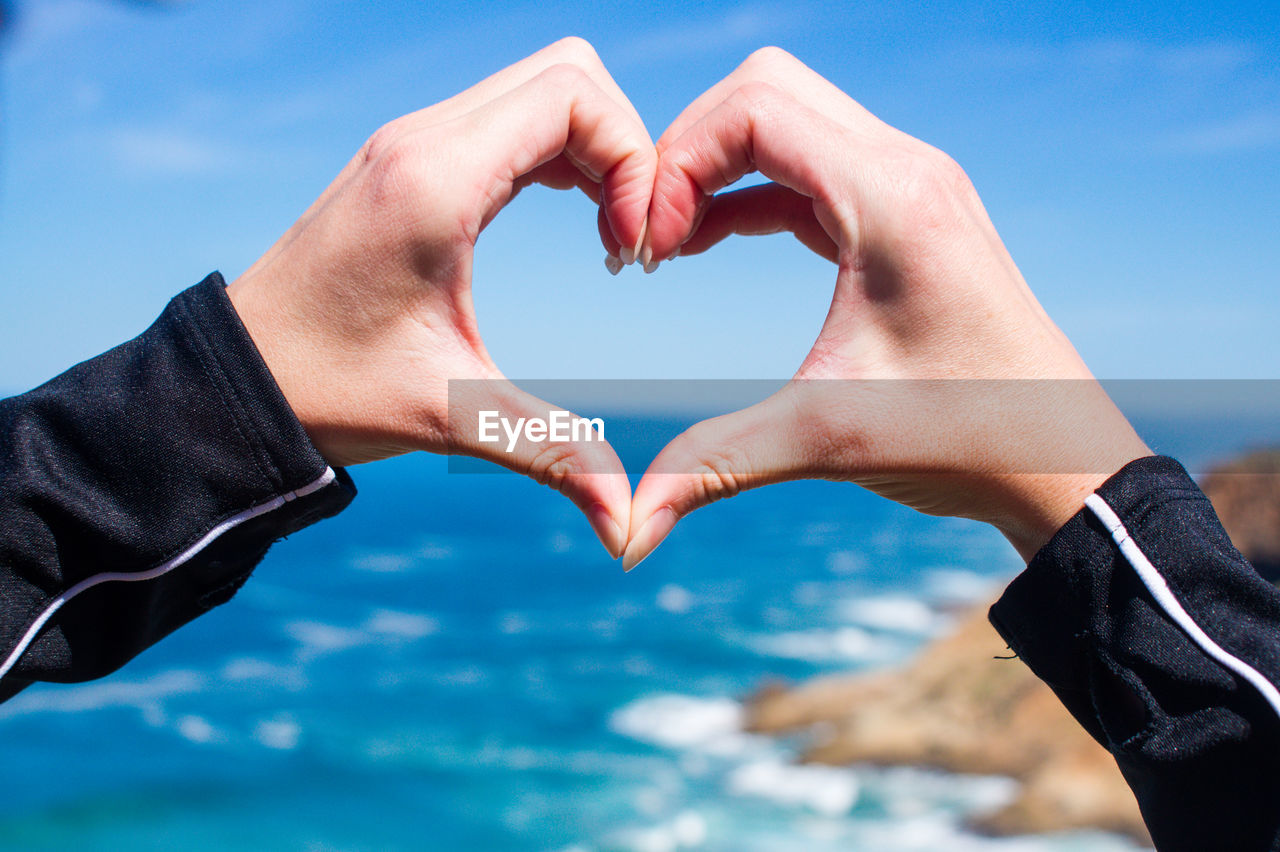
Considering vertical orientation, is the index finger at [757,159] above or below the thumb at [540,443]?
above

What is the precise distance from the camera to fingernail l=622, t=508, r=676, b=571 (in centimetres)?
189

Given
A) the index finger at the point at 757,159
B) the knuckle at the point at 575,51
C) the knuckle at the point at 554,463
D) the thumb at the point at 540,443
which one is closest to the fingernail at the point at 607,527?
the thumb at the point at 540,443

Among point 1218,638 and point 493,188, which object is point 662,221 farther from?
point 1218,638

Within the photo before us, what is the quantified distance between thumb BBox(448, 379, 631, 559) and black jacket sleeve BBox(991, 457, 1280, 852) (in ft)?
3.17

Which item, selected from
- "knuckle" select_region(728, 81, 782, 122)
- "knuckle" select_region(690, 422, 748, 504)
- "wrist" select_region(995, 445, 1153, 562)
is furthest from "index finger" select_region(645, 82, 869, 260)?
"wrist" select_region(995, 445, 1153, 562)

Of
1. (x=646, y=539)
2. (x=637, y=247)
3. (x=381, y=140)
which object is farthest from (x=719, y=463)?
(x=381, y=140)

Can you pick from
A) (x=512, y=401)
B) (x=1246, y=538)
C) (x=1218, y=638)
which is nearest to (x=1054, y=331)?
(x=1218, y=638)

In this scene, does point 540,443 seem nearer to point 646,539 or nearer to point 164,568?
point 646,539

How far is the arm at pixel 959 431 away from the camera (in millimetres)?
1690

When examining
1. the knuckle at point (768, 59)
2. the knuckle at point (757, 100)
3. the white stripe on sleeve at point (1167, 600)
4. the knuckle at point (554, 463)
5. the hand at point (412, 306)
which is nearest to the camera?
the white stripe on sleeve at point (1167, 600)

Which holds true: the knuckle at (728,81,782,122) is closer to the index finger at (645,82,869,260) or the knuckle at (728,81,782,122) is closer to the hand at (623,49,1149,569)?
the index finger at (645,82,869,260)

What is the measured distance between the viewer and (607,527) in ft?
6.08

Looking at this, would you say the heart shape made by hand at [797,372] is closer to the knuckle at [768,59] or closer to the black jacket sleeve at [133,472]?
the black jacket sleeve at [133,472]

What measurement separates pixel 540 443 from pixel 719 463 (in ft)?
1.42
